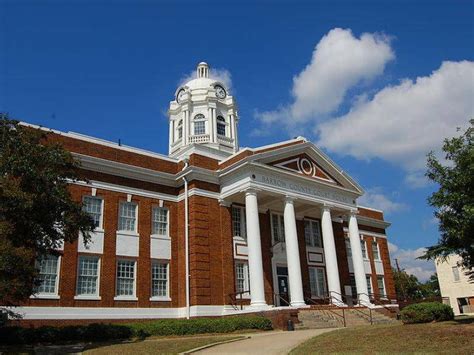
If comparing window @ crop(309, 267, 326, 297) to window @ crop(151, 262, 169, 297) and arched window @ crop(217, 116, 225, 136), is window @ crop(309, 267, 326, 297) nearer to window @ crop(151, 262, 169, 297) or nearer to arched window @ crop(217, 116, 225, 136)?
window @ crop(151, 262, 169, 297)

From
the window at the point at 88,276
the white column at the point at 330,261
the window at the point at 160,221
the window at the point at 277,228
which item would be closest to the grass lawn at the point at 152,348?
the window at the point at 88,276

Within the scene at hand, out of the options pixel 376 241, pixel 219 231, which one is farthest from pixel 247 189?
pixel 376 241

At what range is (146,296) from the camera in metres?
27.1

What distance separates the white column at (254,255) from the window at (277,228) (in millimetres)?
4790

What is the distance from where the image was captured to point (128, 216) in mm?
28188

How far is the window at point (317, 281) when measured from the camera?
112 ft

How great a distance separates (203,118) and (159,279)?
65.5 ft

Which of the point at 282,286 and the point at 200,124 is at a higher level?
the point at 200,124

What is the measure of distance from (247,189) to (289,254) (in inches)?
183

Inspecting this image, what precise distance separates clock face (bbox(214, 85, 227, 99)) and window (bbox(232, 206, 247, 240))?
17.5 metres

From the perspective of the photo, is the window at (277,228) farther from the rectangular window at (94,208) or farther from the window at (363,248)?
the window at (363,248)

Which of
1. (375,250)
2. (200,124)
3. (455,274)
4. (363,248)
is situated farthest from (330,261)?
(455,274)

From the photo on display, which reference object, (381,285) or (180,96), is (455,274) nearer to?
(381,285)

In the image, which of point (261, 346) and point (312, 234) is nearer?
point (261, 346)
